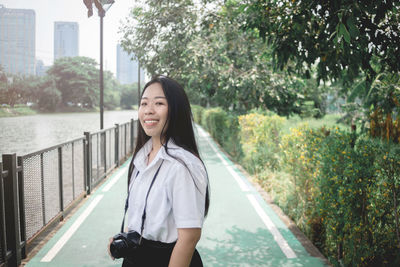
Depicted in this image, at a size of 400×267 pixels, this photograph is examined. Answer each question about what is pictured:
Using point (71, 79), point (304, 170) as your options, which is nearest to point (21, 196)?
point (71, 79)

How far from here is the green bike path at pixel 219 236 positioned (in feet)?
14.7

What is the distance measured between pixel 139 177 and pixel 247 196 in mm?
6082

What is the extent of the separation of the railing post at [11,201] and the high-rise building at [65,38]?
1496 mm

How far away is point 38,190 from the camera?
476cm

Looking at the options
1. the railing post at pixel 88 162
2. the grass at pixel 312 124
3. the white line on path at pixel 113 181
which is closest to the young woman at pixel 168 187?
the grass at pixel 312 124

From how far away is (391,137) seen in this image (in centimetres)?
434

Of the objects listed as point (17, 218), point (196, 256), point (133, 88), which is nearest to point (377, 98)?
point (196, 256)

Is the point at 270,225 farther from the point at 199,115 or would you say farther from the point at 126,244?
the point at 199,115

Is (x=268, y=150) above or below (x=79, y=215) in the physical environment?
above

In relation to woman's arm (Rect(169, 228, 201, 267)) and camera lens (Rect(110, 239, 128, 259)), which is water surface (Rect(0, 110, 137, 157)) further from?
woman's arm (Rect(169, 228, 201, 267))

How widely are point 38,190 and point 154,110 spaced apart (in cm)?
359

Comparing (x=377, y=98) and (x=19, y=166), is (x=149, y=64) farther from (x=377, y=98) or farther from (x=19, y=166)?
(x=19, y=166)

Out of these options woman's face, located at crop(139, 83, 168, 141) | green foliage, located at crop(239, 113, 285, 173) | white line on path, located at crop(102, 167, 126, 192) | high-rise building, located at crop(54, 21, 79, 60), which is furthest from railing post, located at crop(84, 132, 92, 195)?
woman's face, located at crop(139, 83, 168, 141)

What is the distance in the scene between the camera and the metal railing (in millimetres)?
3941
